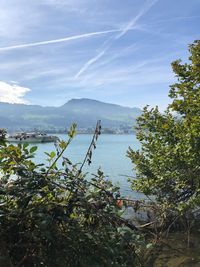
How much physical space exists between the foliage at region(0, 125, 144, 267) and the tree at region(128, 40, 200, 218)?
10651 mm

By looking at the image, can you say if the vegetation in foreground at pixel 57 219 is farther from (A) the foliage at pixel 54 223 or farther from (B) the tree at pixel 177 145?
(B) the tree at pixel 177 145

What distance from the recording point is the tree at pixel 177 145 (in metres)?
14.8

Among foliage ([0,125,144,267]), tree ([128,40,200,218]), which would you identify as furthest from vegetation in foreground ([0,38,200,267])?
tree ([128,40,200,218])

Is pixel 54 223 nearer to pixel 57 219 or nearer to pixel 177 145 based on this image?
pixel 57 219

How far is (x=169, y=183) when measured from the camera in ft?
55.3

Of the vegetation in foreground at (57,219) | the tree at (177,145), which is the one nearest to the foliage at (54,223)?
the vegetation in foreground at (57,219)

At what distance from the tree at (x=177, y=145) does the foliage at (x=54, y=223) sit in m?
10.7

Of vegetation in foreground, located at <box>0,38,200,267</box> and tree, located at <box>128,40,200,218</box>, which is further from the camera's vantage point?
tree, located at <box>128,40,200,218</box>

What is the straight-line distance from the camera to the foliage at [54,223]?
3189 millimetres

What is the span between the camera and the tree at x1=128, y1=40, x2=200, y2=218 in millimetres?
14766

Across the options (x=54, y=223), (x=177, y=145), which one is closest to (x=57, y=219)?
(x=54, y=223)

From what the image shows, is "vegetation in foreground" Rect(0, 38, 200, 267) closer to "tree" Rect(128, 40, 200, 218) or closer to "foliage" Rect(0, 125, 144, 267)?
"foliage" Rect(0, 125, 144, 267)

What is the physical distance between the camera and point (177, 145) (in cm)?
1509

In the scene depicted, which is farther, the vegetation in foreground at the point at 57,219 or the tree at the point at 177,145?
the tree at the point at 177,145
